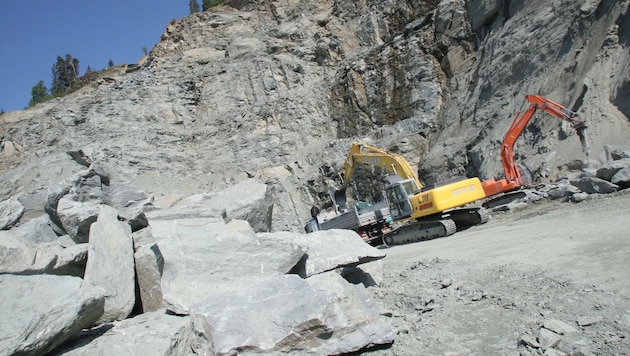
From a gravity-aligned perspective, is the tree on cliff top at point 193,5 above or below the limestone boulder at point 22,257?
above

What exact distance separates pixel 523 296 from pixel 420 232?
7.09 meters

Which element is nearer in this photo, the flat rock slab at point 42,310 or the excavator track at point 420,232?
the flat rock slab at point 42,310

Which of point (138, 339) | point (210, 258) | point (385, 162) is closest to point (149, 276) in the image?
point (210, 258)

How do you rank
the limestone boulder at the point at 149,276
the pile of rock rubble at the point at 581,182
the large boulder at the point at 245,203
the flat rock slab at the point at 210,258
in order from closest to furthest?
the flat rock slab at the point at 210,258
the limestone boulder at the point at 149,276
the large boulder at the point at 245,203
the pile of rock rubble at the point at 581,182

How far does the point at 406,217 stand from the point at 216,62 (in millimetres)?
24067

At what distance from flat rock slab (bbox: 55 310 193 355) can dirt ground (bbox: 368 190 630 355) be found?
151 cm

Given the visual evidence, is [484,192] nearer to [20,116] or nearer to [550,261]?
[550,261]

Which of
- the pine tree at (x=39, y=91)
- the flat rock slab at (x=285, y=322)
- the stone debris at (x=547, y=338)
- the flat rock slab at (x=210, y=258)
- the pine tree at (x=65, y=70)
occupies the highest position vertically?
the pine tree at (x=65, y=70)

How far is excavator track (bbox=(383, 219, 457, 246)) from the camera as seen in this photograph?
1033 cm

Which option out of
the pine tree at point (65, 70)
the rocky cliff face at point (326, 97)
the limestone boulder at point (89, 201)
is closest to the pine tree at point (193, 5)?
the pine tree at point (65, 70)

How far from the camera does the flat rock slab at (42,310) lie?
2689mm

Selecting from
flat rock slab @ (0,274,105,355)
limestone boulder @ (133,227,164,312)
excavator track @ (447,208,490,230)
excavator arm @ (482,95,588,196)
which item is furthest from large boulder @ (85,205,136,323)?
excavator arm @ (482,95,588,196)

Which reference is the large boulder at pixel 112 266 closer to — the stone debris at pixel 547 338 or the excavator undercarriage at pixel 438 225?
the stone debris at pixel 547 338

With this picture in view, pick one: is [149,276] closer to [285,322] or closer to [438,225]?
[285,322]
